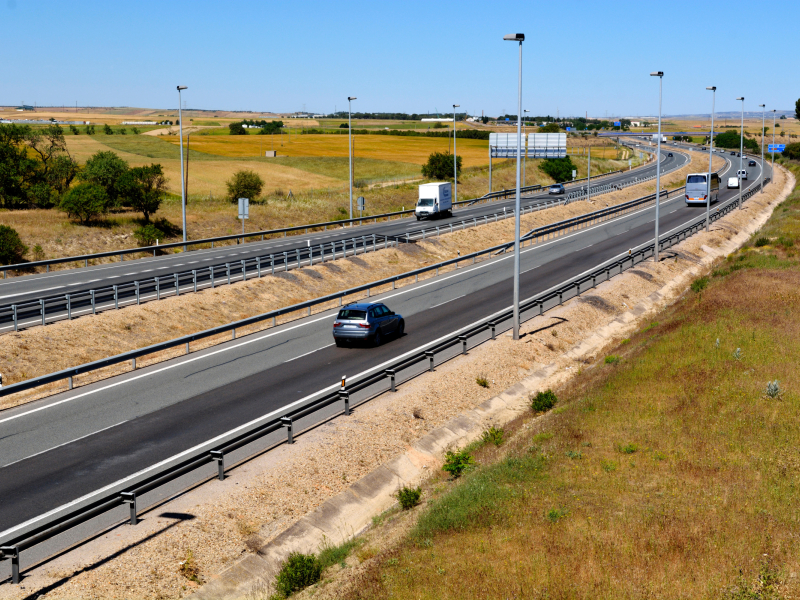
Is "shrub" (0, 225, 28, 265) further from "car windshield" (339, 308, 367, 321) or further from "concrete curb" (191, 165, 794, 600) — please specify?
"concrete curb" (191, 165, 794, 600)

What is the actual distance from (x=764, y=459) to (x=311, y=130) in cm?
18459

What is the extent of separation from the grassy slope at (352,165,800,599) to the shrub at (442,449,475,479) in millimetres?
654

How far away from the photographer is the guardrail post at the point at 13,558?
12.0m

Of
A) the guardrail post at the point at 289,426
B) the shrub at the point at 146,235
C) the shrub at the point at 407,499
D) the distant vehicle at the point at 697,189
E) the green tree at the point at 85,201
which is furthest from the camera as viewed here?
the distant vehicle at the point at 697,189

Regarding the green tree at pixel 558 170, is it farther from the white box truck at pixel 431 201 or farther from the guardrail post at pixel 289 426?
the guardrail post at pixel 289 426

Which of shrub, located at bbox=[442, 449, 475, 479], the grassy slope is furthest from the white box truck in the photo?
shrub, located at bbox=[442, 449, 475, 479]

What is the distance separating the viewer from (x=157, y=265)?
43125mm

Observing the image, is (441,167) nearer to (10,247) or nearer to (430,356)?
(10,247)

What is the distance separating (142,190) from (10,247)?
45.2 ft

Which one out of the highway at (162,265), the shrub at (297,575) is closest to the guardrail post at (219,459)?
the shrub at (297,575)

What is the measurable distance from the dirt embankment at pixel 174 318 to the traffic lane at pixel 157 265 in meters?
4.77

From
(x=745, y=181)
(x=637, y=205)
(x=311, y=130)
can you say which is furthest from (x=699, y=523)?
(x=311, y=130)

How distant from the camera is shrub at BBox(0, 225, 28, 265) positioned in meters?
43.4

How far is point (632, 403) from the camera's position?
19.8 m
